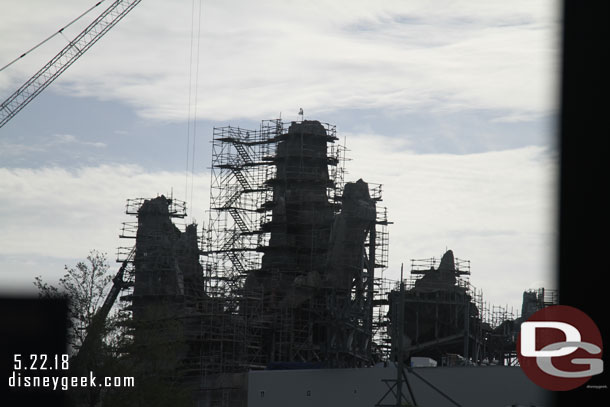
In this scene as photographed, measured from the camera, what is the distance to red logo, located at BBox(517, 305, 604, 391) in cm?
4841

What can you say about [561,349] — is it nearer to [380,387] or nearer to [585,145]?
[585,145]

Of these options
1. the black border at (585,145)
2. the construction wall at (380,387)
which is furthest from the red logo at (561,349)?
the black border at (585,145)

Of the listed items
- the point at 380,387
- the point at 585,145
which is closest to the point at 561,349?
the point at 585,145

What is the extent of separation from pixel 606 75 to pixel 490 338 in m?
44.9

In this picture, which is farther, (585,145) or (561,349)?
(561,349)

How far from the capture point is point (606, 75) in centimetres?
4250

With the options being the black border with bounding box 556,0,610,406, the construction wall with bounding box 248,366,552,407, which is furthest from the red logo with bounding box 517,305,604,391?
the black border with bounding box 556,0,610,406

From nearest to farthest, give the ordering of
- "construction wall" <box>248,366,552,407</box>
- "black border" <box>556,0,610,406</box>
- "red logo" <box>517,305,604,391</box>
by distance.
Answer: "black border" <box>556,0,610,406</box>
"red logo" <box>517,305,604,391</box>
"construction wall" <box>248,366,552,407</box>

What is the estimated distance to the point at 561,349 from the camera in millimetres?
53750

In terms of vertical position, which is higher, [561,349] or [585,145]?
[585,145]

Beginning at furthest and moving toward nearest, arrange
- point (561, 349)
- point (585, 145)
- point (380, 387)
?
point (380, 387), point (561, 349), point (585, 145)

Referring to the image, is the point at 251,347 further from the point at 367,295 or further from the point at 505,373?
the point at 505,373

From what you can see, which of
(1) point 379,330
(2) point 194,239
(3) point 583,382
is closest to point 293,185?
(2) point 194,239

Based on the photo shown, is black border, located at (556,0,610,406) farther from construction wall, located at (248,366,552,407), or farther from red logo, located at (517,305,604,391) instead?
construction wall, located at (248,366,552,407)
